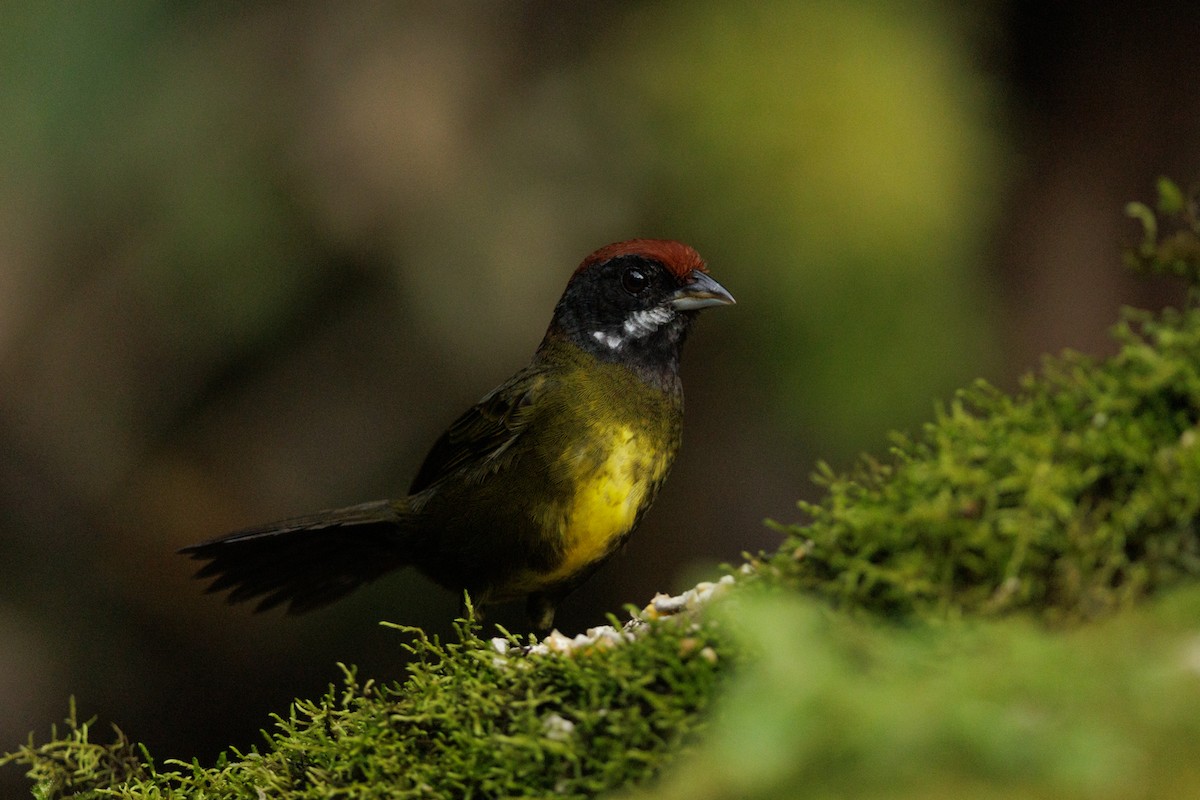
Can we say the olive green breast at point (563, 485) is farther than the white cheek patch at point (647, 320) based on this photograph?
No

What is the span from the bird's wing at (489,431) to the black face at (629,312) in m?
0.21

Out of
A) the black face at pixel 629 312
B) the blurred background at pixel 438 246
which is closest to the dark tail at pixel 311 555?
the black face at pixel 629 312

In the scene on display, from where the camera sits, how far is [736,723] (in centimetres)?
124

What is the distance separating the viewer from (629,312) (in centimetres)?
375

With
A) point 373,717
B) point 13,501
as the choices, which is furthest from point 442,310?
point 373,717

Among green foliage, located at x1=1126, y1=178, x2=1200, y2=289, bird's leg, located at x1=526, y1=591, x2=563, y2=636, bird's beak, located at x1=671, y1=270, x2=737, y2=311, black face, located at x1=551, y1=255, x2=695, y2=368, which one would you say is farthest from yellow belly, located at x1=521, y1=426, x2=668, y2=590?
green foliage, located at x1=1126, y1=178, x2=1200, y2=289

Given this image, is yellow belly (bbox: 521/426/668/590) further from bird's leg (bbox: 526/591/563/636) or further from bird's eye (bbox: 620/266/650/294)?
bird's eye (bbox: 620/266/650/294)

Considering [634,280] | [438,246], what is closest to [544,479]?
[634,280]

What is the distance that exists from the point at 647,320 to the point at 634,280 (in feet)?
0.45

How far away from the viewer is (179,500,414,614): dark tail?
3556mm

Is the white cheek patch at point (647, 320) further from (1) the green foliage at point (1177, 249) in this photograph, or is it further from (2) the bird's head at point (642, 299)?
(1) the green foliage at point (1177, 249)

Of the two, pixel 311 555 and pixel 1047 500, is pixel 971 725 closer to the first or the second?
pixel 1047 500

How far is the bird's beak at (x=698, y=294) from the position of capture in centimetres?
370

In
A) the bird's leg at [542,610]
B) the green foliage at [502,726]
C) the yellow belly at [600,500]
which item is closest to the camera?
the green foliage at [502,726]
